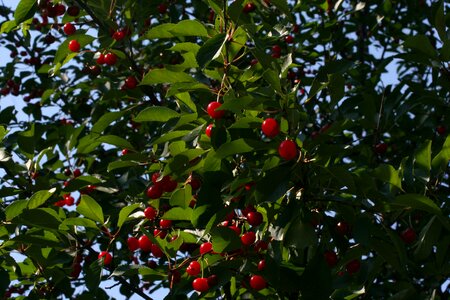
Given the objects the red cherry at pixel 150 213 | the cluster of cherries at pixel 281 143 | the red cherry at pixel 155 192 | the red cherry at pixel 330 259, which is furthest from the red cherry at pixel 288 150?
the red cherry at pixel 150 213

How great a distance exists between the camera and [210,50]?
2516 mm

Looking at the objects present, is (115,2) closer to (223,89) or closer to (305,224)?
(223,89)

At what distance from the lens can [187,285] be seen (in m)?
2.91

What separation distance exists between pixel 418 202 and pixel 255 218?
694 millimetres

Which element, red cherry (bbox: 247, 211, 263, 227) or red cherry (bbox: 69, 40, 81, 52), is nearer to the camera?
red cherry (bbox: 247, 211, 263, 227)

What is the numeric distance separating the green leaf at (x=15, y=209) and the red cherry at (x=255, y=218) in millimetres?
1016

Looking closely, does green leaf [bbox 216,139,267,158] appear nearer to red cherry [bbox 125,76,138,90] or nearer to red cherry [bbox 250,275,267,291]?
red cherry [bbox 250,275,267,291]

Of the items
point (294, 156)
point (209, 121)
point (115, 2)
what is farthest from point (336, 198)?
point (115, 2)

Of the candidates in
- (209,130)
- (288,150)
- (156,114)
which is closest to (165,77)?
(156,114)

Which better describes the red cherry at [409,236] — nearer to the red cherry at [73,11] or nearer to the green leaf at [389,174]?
the green leaf at [389,174]

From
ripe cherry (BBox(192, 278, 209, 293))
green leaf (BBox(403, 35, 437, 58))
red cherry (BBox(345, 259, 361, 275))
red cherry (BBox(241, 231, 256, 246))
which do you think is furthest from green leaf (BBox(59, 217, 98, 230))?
green leaf (BBox(403, 35, 437, 58))

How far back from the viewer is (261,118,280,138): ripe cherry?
2.41 metres

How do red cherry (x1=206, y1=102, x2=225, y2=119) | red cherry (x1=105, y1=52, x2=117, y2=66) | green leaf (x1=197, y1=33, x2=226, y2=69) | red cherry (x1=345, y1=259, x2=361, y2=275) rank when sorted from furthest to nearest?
red cherry (x1=105, y1=52, x2=117, y2=66)
red cherry (x1=345, y1=259, x2=361, y2=275)
red cherry (x1=206, y1=102, x2=225, y2=119)
green leaf (x1=197, y1=33, x2=226, y2=69)

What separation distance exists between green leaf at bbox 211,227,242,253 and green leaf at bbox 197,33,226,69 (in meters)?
0.63
